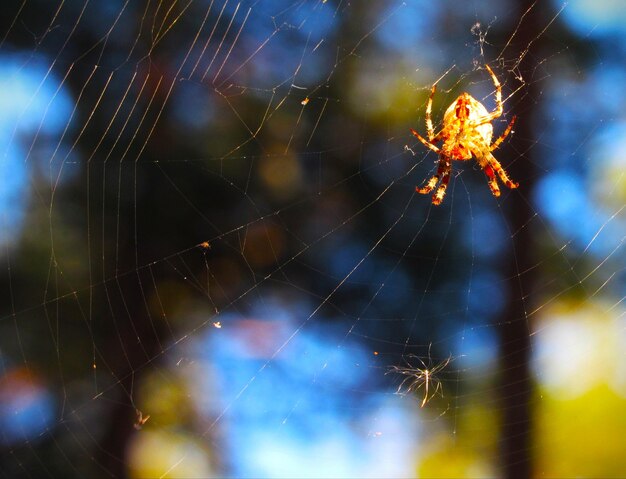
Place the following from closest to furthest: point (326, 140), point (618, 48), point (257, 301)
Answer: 1. point (618, 48)
2. point (326, 140)
3. point (257, 301)

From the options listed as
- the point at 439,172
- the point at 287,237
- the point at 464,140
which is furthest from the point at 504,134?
the point at 287,237

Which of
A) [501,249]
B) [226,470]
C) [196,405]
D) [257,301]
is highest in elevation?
[501,249]

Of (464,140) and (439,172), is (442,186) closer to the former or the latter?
(439,172)

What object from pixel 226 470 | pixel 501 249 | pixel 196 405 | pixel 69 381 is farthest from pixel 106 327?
pixel 501 249

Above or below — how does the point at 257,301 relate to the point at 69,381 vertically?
above

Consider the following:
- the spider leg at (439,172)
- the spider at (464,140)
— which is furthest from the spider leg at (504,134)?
the spider leg at (439,172)

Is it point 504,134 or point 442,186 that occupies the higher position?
point 504,134

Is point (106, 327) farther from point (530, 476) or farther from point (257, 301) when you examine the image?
point (530, 476)

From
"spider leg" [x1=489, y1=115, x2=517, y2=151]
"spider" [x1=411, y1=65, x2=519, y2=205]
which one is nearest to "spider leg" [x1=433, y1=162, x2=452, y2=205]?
"spider" [x1=411, y1=65, x2=519, y2=205]
